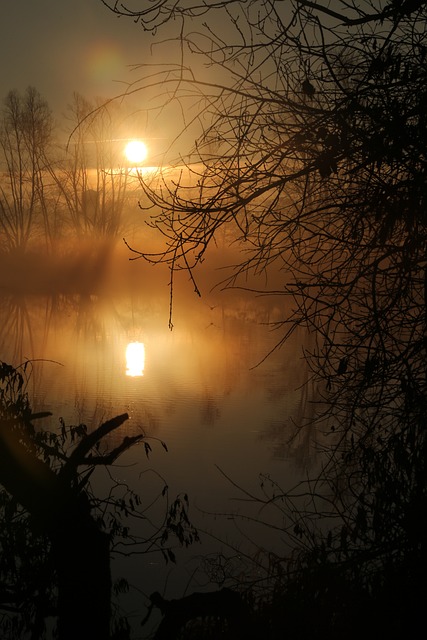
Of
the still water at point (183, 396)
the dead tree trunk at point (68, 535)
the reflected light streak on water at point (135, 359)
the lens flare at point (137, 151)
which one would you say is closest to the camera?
the lens flare at point (137, 151)

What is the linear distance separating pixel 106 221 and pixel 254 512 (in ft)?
97.2

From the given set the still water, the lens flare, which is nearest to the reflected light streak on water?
the still water

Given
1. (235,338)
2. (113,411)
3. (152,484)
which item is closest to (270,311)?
(235,338)

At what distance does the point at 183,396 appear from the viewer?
11531mm

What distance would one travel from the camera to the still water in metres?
6.34

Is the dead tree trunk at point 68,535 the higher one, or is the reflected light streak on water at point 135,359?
the reflected light streak on water at point 135,359

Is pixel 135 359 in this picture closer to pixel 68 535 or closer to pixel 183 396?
pixel 183 396

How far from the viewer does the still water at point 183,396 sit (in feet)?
20.8

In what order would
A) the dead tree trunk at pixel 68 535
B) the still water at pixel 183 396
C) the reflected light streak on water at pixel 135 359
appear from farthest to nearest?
1. the reflected light streak on water at pixel 135 359
2. the still water at pixel 183 396
3. the dead tree trunk at pixel 68 535

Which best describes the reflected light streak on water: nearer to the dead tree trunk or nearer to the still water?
the still water

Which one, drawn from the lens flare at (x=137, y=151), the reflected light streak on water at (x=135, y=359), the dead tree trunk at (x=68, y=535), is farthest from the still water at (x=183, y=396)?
the lens flare at (x=137, y=151)

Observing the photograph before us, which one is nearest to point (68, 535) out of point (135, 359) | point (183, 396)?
point (183, 396)

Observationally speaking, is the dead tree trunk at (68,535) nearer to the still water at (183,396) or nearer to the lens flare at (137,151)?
the still water at (183,396)

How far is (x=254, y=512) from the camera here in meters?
6.39
